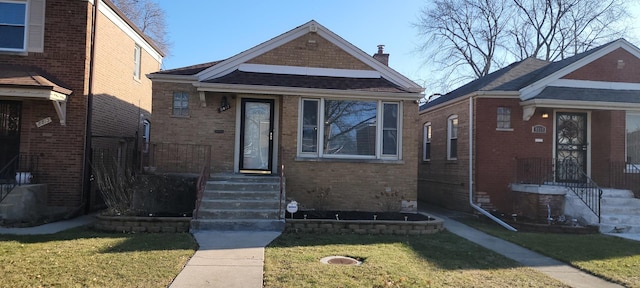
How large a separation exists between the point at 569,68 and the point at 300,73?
26.4 feet

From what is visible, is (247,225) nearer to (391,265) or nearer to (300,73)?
(391,265)

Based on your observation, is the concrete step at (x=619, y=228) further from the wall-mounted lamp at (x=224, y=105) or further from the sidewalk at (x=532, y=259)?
the wall-mounted lamp at (x=224, y=105)

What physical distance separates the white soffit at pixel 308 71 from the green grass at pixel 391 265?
207 inches

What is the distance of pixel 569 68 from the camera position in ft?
43.8

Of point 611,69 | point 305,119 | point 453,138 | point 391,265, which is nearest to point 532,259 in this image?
point 391,265

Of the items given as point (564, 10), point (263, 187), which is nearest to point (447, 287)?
point (263, 187)

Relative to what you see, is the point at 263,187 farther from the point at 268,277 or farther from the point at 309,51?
the point at 268,277

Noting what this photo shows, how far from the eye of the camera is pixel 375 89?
1194 centimetres

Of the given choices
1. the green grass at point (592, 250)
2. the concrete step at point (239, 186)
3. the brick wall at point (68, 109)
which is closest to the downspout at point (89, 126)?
the brick wall at point (68, 109)

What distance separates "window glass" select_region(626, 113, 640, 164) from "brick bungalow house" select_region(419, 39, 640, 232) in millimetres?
30

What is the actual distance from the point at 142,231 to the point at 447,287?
627cm

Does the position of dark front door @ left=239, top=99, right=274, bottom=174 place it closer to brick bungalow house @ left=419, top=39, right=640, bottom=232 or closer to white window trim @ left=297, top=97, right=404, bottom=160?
white window trim @ left=297, top=97, right=404, bottom=160

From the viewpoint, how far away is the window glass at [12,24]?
1151cm

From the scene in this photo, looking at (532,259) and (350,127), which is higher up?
(350,127)
